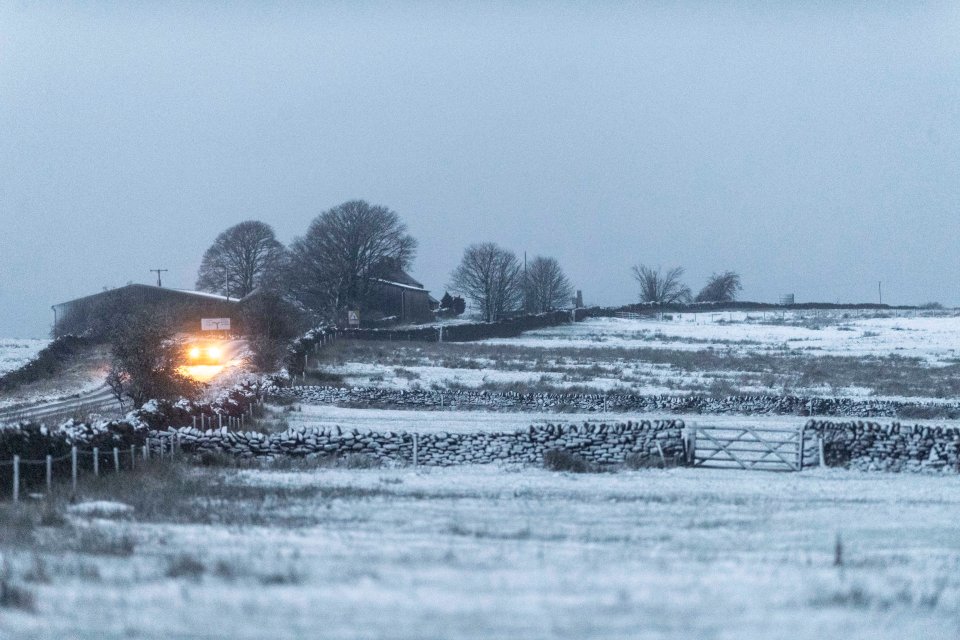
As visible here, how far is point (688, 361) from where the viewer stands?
61.5 metres

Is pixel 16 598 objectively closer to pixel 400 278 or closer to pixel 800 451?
pixel 800 451

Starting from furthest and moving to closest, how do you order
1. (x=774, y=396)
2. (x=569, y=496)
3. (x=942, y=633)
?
(x=774, y=396) < (x=569, y=496) < (x=942, y=633)

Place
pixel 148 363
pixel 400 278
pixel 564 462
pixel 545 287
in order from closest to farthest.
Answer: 1. pixel 564 462
2. pixel 148 363
3. pixel 400 278
4. pixel 545 287

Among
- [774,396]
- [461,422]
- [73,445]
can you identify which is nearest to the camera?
[73,445]

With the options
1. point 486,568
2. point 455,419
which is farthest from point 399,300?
point 486,568

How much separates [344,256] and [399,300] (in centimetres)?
1478

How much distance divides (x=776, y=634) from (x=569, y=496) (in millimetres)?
10343

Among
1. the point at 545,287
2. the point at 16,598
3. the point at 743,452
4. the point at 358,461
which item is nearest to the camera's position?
the point at 16,598

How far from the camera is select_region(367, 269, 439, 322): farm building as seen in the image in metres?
101

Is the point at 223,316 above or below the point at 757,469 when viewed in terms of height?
above

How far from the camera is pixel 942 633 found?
905 cm

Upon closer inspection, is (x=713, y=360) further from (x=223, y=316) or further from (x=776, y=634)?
(x=776, y=634)

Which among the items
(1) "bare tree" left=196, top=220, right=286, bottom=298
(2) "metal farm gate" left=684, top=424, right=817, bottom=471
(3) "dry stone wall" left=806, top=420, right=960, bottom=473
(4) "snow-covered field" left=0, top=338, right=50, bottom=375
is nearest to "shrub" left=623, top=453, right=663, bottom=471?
(2) "metal farm gate" left=684, top=424, right=817, bottom=471

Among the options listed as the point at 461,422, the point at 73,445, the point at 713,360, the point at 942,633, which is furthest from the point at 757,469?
the point at 713,360
